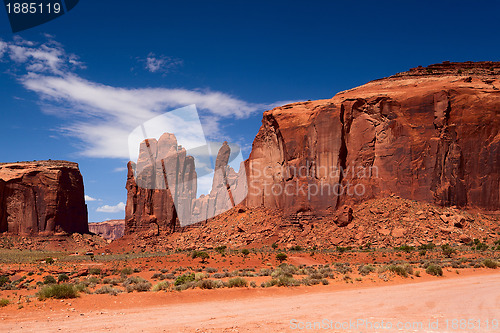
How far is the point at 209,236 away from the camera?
60938 mm

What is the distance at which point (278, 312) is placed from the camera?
12227mm

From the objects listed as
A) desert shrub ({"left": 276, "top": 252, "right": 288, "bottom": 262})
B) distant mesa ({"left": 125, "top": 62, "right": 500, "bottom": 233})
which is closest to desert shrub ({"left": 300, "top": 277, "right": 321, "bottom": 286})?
desert shrub ({"left": 276, "top": 252, "right": 288, "bottom": 262})

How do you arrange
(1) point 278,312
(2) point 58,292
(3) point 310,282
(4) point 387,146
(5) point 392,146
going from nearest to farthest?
(1) point 278,312 < (2) point 58,292 < (3) point 310,282 < (5) point 392,146 < (4) point 387,146

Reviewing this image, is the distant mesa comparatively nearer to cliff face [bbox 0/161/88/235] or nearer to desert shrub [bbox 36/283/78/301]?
desert shrub [bbox 36/283/78/301]

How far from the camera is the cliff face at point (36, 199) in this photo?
84.9 metres

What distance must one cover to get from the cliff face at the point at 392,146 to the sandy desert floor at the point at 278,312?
107 ft

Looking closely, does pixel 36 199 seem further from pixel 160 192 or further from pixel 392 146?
pixel 392 146

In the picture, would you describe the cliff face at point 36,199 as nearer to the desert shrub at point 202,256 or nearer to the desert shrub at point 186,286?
the desert shrub at point 202,256

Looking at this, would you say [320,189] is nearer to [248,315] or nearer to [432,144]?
[432,144]

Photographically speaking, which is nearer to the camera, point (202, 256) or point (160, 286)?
point (160, 286)

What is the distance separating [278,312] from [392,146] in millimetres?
42482

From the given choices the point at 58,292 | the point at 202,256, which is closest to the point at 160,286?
the point at 58,292

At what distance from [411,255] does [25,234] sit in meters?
81.5

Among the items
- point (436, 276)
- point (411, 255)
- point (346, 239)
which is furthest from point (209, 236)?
point (436, 276)
